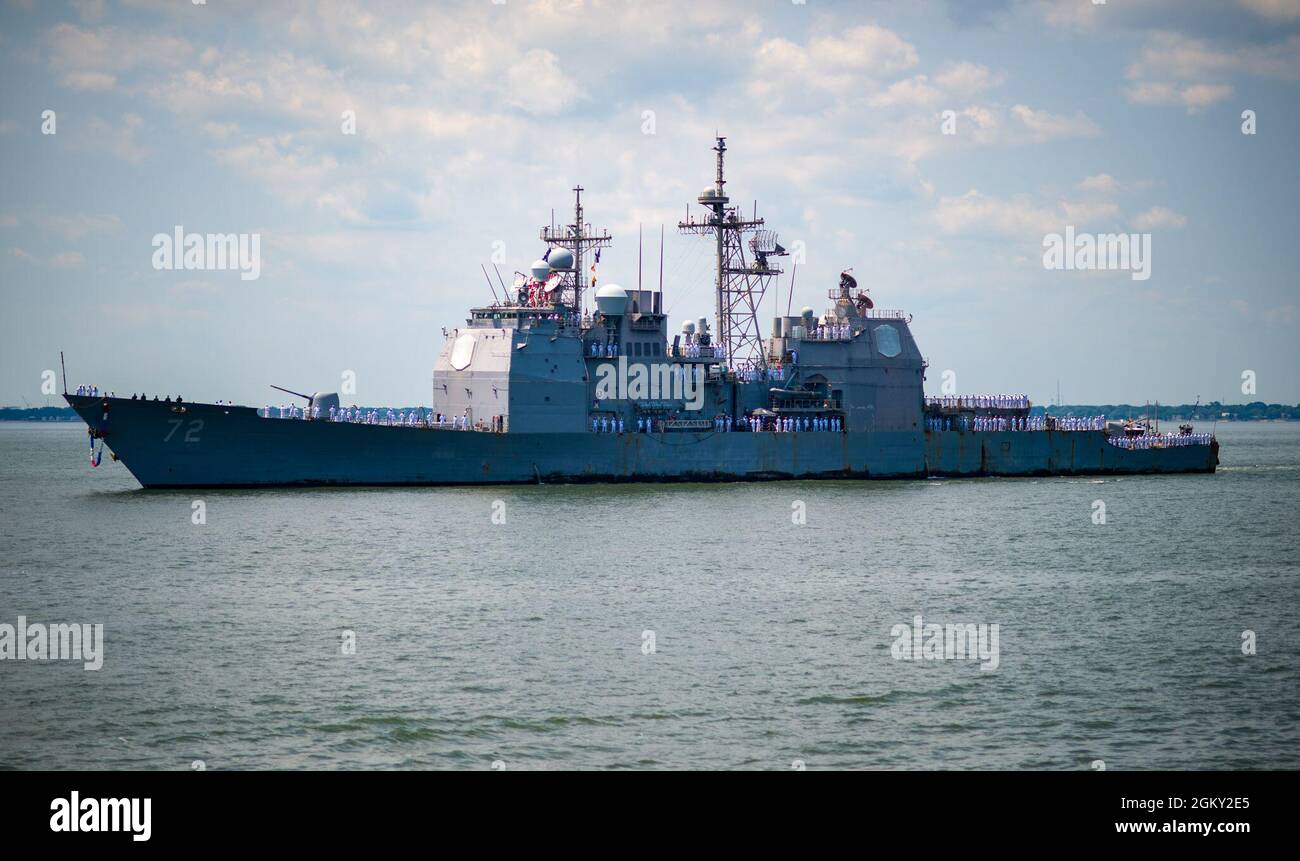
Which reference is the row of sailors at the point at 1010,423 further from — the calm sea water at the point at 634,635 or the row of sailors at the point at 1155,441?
the calm sea water at the point at 634,635

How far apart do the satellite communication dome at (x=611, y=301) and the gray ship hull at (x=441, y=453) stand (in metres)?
5.25

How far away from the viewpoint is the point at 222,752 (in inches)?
668

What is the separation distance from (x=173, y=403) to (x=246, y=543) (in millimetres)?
11676

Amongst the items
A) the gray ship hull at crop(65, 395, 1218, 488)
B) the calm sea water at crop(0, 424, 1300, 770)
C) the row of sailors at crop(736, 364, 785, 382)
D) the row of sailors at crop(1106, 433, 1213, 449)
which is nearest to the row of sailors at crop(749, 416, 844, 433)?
the gray ship hull at crop(65, 395, 1218, 488)

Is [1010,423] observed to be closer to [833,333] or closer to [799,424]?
[833,333]

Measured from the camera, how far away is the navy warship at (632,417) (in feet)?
150

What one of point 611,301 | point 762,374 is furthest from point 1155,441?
point 611,301

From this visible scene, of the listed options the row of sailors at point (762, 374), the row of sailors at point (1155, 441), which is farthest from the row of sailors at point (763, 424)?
the row of sailors at point (1155, 441)

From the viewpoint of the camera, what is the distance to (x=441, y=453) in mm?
47219

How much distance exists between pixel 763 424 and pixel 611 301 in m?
A: 8.46

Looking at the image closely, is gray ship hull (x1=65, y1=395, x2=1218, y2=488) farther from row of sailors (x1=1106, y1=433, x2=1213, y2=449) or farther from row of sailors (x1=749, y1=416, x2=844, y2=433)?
row of sailors (x1=1106, y1=433, x2=1213, y2=449)
